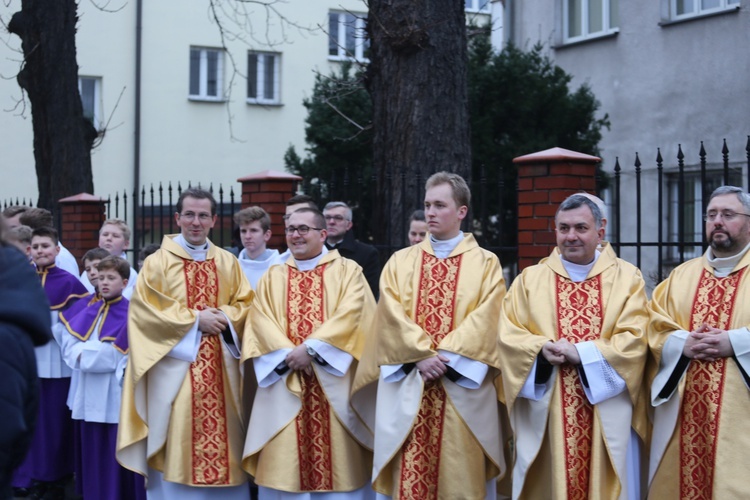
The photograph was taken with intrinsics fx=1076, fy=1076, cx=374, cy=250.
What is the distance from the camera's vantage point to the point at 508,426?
6082 mm

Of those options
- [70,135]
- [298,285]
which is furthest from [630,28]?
[298,285]

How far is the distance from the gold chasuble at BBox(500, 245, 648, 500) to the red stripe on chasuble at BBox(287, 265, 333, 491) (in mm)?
1177

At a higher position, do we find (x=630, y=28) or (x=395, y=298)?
(x=630, y=28)

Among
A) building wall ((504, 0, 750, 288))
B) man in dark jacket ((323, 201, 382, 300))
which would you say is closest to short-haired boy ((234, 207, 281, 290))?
man in dark jacket ((323, 201, 382, 300))

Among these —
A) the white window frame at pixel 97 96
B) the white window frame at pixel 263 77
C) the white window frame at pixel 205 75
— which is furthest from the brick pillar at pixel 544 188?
the white window frame at pixel 263 77

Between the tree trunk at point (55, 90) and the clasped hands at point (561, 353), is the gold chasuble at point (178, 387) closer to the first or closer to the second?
the clasped hands at point (561, 353)

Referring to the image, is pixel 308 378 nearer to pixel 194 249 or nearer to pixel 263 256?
pixel 194 249

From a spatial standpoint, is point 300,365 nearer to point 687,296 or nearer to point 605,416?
point 605,416

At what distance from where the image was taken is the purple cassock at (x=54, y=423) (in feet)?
24.9

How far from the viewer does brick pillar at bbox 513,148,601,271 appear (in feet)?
23.4

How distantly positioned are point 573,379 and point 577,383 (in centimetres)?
3

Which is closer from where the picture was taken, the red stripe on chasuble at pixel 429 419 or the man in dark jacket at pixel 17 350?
the man in dark jacket at pixel 17 350

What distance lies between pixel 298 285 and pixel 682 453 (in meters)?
2.42

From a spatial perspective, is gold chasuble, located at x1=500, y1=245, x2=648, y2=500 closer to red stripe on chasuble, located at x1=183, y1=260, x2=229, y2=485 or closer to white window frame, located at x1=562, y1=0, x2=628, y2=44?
red stripe on chasuble, located at x1=183, y1=260, x2=229, y2=485
